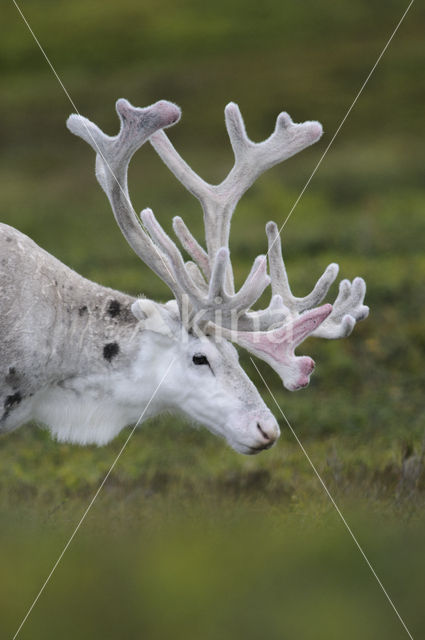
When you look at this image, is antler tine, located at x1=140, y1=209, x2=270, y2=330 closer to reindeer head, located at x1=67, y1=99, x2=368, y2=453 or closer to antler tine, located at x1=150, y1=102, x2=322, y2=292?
reindeer head, located at x1=67, y1=99, x2=368, y2=453

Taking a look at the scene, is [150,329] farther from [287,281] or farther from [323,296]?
[323,296]

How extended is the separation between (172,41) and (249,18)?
3.88 meters

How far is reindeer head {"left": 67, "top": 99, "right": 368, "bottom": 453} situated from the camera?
202 inches

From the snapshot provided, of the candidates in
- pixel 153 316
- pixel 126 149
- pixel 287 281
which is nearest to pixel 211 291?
pixel 153 316

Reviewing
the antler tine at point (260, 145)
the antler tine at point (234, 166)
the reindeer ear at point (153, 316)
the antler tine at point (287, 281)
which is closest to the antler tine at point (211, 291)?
the reindeer ear at point (153, 316)

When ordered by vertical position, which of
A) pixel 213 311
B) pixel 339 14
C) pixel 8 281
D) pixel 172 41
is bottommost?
pixel 339 14

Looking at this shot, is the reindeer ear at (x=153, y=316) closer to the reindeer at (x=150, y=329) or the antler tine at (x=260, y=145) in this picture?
the reindeer at (x=150, y=329)

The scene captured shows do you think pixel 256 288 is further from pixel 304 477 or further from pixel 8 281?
pixel 304 477

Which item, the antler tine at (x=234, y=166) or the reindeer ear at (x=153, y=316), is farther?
the antler tine at (x=234, y=166)

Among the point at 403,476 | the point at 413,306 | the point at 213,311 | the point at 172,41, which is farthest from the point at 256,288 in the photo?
the point at 172,41

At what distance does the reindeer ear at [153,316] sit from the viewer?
5258mm

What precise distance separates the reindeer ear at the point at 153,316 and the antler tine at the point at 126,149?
138 mm

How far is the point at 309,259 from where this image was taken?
13586 mm

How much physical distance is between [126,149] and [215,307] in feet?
3.17
